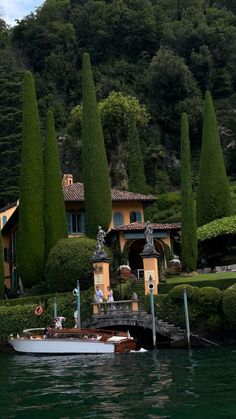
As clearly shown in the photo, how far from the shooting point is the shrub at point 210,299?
2939 centimetres

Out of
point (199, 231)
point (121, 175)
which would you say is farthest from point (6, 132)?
point (199, 231)

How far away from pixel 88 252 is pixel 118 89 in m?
49.1

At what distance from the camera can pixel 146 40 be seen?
89.2 metres

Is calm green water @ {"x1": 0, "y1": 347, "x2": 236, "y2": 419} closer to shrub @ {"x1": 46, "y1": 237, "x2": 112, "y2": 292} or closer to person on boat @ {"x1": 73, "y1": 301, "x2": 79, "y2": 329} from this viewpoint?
person on boat @ {"x1": 73, "y1": 301, "x2": 79, "y2": 329}

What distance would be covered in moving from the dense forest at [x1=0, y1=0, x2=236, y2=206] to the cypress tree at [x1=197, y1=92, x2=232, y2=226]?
647 inches

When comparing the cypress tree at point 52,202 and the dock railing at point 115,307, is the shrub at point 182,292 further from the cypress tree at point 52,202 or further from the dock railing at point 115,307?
the cypress tree at point 52,202

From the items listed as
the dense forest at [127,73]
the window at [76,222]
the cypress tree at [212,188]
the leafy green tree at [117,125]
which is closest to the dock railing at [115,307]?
the window at [76,222]

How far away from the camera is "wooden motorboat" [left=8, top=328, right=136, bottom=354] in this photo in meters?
27.8

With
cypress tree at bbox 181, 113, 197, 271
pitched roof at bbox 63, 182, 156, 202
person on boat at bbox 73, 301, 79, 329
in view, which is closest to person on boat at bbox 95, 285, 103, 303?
person on boat at bbox 73, 301, 79, 329

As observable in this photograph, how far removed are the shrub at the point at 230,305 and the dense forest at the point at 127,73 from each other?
35588 millimetres

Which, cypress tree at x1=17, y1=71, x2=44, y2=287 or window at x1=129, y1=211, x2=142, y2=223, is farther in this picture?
window at x1=129, y1=211, x2=142, y2=223

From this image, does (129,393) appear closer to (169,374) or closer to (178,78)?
(169,374)

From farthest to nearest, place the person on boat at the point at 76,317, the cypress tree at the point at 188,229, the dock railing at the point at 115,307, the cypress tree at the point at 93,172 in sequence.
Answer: the cypress tree at the point at 93,172
the cypress tree at the point at 188,229
the person on boat at the point at 76,317
the dock railing at the point at 115,307

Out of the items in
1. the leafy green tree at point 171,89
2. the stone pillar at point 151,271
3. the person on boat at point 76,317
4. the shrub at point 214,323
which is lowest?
the shrub at point 214,323
